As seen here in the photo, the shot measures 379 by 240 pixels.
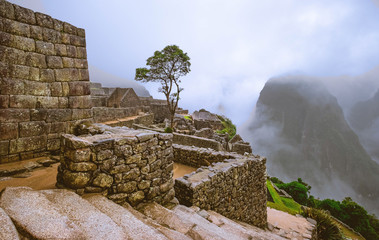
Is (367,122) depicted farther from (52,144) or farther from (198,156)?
(52,144)

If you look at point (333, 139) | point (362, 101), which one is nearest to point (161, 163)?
point (333, 139)

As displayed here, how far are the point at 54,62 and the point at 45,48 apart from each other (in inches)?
12.7

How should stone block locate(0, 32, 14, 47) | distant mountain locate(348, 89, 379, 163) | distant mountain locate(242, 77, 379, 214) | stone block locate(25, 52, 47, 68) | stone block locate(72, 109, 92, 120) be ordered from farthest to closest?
distant mountain locate(348, 89, 379, 163)
distant mountain locate(242, 77, 379, 214)
stone block locate(72, 109, 92, 120)
stone block locate(25, 52, 47, 68)
stone block locate(0, 32, 14, 47)

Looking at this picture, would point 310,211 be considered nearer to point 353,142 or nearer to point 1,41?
point 1,41

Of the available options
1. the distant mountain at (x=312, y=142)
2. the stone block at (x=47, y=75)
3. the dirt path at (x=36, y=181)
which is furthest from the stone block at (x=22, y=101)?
the distant mountain at (x=312, y=142)

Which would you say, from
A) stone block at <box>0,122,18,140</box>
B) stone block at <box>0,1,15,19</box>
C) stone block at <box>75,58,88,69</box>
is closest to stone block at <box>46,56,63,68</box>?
stone block at <box>75,58,88,69</box>

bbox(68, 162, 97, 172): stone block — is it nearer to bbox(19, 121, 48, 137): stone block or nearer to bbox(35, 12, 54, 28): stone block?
bbox(19, 121, 48, 137): stone block

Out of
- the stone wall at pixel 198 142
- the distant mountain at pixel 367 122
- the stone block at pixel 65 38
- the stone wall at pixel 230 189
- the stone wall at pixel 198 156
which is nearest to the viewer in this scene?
the stone block at pixel 65 38

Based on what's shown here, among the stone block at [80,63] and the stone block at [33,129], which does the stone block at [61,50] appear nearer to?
the stone block at [80,63]

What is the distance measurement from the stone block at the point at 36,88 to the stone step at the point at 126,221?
119 inches

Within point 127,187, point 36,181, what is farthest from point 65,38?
point 127,187

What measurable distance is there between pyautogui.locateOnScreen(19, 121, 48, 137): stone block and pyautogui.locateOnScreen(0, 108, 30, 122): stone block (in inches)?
4.9

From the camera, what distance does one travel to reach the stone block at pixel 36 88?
394cm

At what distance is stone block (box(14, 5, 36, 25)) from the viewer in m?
3.76
